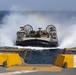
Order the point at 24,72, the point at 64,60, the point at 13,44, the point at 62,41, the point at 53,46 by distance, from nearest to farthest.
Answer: the point at 24,72 < the point at 64,60 < the point at 53,46 < the point at 13,44 < the point at 62,41

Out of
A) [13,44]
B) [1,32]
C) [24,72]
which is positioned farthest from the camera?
[1,32]

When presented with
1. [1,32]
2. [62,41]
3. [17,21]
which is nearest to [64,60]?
[62,41]

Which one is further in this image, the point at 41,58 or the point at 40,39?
the point at 40,39

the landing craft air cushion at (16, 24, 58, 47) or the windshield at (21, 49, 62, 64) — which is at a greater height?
the landing craft air cushion at (16, 24, 58, 47)

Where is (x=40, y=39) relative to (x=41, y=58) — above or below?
above

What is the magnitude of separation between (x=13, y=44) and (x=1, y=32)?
13.2 metres

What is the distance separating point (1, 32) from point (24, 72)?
6299 cm

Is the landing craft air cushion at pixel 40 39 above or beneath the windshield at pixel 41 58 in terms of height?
above

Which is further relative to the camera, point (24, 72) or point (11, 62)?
point (11, 62)

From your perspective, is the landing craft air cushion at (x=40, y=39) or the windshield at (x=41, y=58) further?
the landing craft air cushion at (x=40, y=39)

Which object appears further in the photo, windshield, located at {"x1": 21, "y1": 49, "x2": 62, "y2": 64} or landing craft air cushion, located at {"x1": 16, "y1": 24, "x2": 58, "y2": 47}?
landing craft air cushion, located at {"x1": 16, "y1": 24, "x2": 58, "y2": 47}

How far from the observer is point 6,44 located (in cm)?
6309

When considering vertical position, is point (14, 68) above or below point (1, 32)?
below

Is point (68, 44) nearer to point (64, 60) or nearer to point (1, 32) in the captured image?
point (1, 32)
